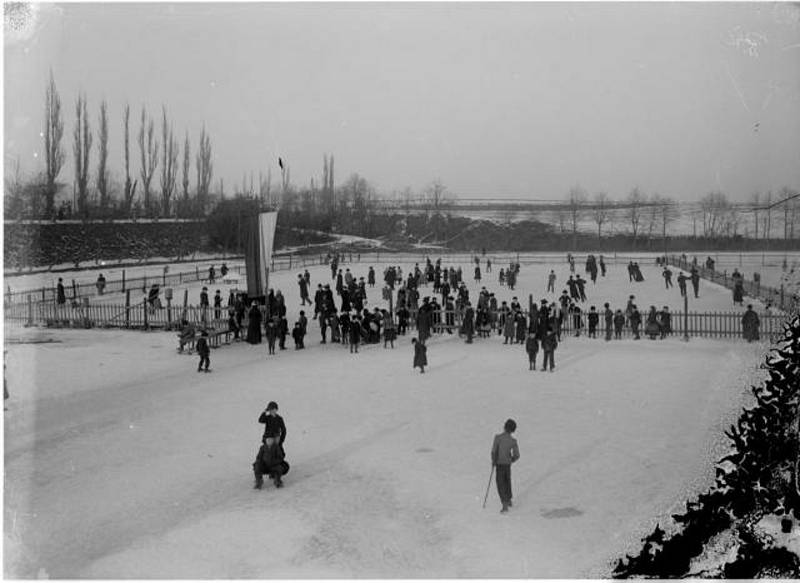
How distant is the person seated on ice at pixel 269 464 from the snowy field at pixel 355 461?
0.58 ft

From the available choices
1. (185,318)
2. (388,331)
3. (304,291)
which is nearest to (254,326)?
(185,318)

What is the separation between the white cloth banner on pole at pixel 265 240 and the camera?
24719 millimetres

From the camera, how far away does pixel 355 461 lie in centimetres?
1190

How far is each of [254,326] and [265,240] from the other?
9.15 ft

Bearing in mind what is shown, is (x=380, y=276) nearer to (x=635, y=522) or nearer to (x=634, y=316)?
(x=634, y=316)

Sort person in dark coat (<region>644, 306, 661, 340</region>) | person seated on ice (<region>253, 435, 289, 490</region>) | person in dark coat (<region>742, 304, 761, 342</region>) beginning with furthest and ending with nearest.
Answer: person in dark coat (<region>644, 306, 661, 340</region>), person in dark coat (<region>742, 304, 761, 342</region>), person seated on ice (<region>253, 435, 289, 490</region>)

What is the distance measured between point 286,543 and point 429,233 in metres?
89.6

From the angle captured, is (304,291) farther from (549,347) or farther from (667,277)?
(667,277)

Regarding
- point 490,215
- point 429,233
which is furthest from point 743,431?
point 490,215

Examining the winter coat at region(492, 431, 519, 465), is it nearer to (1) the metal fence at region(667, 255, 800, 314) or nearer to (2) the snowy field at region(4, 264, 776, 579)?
(2) the snowy field at region(4, 264, 776, 579)

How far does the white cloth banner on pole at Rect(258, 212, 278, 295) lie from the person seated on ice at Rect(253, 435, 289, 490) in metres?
14.5

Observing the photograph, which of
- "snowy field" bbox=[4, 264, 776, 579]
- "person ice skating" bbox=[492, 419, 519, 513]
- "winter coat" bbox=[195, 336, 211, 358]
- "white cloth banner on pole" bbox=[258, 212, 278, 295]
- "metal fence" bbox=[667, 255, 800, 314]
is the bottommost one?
"snowy field" bbox=[4, 264, 776, 579]

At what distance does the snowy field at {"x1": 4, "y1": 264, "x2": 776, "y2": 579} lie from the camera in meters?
8.59

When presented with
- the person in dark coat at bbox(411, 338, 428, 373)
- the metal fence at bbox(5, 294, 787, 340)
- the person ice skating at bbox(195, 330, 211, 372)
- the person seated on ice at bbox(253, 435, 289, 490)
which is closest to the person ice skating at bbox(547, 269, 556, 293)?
the metal fence at bbox(5, 294, 787, 340)
